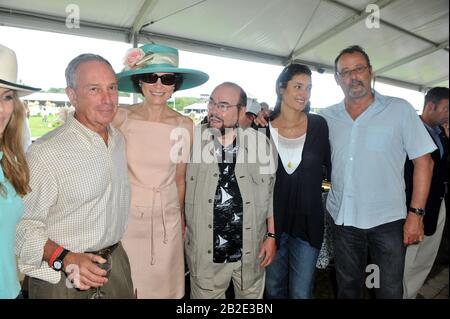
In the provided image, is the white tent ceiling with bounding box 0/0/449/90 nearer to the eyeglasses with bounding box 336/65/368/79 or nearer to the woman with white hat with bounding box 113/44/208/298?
the eyeglasses with bounding box 336/65/368/79

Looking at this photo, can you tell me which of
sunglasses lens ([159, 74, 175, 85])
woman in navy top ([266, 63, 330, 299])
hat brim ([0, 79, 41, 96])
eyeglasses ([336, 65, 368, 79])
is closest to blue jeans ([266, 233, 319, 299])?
woman in navy top ([266, 63, 330, 299])

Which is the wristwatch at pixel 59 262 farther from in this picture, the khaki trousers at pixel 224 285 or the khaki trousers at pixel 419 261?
the khaki trousers at pixel 419 261

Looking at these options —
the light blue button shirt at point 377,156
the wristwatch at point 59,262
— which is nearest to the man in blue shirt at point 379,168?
the light blue button shirt at point 377,156

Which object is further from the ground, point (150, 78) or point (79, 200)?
point (150, 78)

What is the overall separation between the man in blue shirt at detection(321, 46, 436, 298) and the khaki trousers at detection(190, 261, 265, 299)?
742mm

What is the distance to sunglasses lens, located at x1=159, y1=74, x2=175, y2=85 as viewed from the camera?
1572mm

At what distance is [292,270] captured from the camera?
72.2 inches

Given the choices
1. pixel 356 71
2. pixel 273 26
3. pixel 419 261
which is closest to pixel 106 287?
pixel 356 71

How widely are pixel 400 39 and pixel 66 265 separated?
25.9 feet

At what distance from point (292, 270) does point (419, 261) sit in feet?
5.26

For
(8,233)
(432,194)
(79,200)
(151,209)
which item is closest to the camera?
(8,233)

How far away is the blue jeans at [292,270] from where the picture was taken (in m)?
1.77

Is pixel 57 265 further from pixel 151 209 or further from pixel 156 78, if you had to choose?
pixel 156 78
